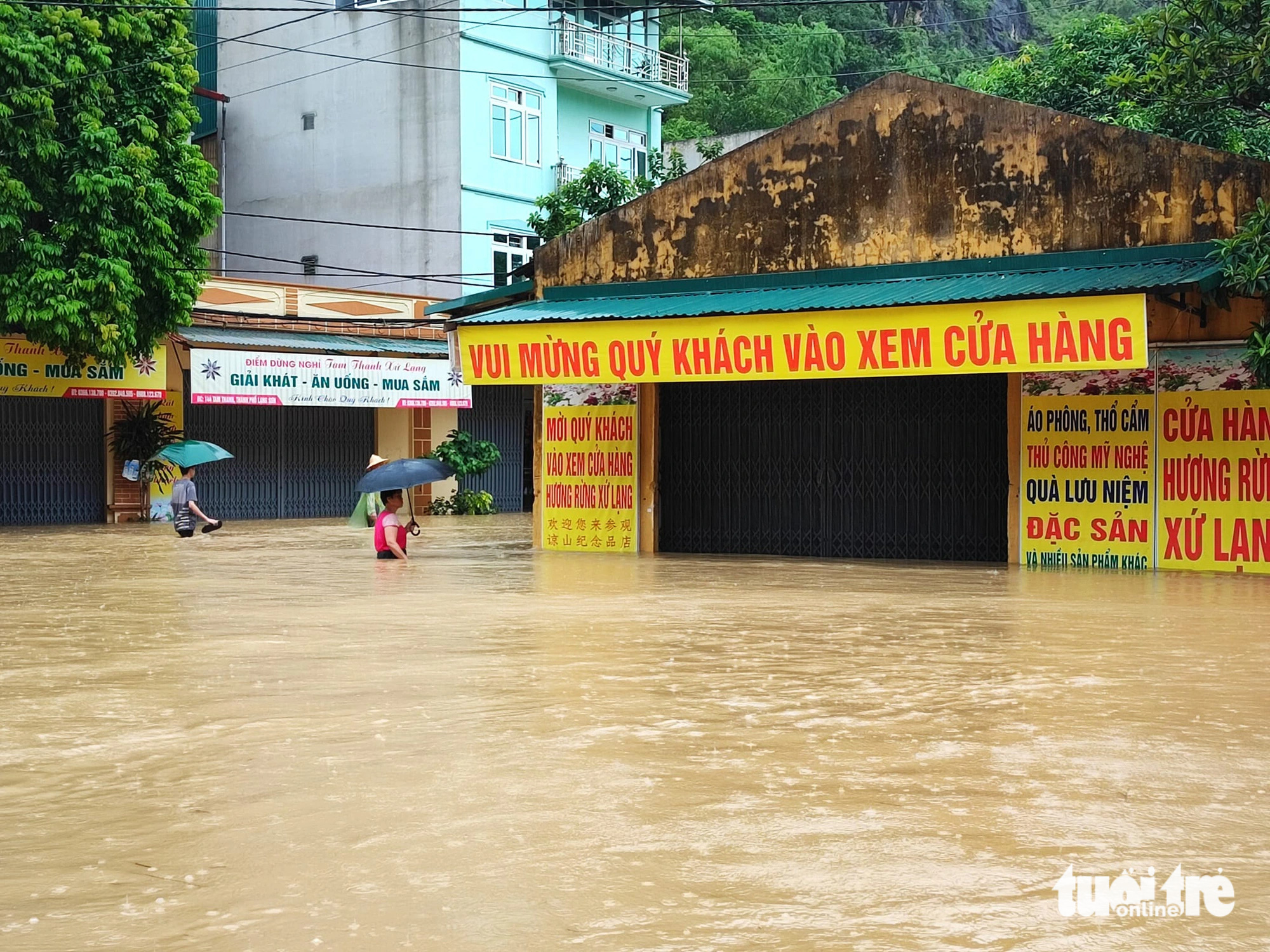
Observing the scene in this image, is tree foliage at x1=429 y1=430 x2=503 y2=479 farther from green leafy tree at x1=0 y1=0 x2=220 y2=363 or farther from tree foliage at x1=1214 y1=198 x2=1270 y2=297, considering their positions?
tree foliage at x1=1214 y1=198 x2=1270 y2=297

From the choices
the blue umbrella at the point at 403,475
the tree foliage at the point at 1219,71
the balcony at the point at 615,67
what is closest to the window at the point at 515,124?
the balcony at the point at 615,67

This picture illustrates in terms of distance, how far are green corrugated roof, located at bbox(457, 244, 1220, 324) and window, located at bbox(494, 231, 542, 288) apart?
15.6m

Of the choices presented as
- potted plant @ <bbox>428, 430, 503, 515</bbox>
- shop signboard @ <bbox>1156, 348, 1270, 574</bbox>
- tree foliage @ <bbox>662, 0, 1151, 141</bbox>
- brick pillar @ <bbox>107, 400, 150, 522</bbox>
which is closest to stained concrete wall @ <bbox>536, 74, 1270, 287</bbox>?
shop signboard @ <bbox>1156, 348, 1270, 574</bbox>

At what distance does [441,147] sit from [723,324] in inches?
735

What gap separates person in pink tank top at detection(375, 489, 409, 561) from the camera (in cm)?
1830

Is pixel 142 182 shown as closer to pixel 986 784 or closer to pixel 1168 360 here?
pixel 1168 360

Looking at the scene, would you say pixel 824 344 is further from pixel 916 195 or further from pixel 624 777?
pixel 624 777

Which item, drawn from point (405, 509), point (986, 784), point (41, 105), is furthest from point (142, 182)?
point (986, 784)

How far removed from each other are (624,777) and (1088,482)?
38.9 ft

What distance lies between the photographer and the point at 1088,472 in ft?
55.6

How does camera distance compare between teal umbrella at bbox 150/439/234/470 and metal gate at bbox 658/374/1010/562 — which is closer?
metal gate at bbox 658/374/1010/562

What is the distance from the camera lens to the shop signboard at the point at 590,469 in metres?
19.9

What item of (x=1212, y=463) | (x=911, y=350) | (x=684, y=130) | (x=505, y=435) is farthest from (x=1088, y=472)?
(x=684, y=130)

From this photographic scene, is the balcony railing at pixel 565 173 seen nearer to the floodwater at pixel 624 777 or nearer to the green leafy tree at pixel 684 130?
the green leafy tree at pixel 684 130
